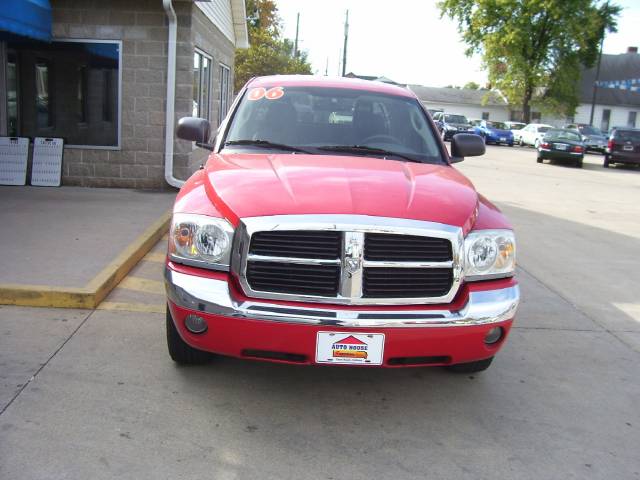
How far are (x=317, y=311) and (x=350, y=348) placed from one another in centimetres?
25

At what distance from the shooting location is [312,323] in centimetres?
328

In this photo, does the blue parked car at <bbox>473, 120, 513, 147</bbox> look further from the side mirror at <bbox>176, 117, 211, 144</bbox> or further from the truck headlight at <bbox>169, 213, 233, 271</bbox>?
the truck headlight at <bbox>169, 213, 233, 271</bbox>

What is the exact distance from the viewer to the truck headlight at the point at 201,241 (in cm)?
344

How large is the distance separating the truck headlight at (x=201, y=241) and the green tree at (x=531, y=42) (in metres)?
48.1

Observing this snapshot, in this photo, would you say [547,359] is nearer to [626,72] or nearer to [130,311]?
[130,311]

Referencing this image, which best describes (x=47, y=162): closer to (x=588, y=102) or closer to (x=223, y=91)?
(x=223, y=91)

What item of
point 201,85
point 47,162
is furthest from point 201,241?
point 201,85

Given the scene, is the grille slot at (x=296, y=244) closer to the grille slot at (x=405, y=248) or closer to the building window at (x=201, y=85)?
the grille slot at (x=405, y=248)

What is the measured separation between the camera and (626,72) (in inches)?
2680

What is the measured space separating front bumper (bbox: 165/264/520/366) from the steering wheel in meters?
1.62

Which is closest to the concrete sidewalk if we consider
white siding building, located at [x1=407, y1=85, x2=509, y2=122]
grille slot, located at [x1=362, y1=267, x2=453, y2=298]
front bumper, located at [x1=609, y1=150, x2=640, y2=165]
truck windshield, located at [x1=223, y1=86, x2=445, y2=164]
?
truck windshield, located at [x1=223, y1=86, x2=445, y2=164]

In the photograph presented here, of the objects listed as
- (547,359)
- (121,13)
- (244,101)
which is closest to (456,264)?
(547,359)

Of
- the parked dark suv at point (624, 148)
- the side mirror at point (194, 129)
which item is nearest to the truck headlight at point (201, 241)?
the side mirror at point (194, 129)

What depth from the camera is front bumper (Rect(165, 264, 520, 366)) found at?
10.8 ft
